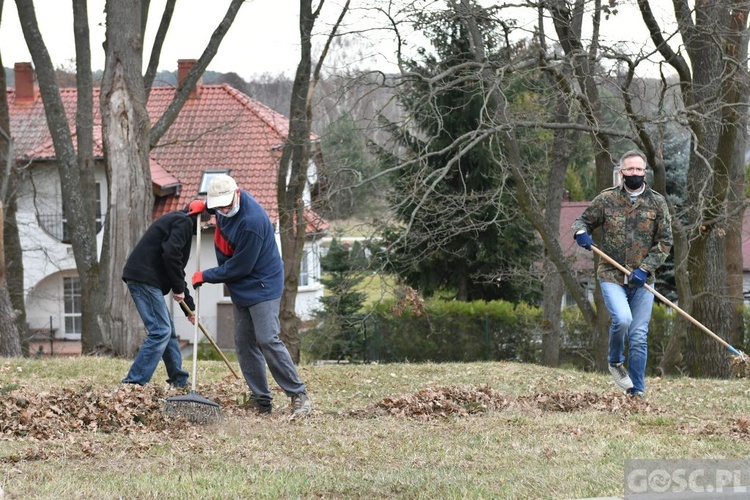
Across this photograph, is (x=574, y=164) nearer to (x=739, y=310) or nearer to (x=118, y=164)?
(x=739, y=310)

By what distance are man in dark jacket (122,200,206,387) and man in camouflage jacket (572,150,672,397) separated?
356 centimetres

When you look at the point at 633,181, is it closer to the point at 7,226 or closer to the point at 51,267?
the point at 7,226

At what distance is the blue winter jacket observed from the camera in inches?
318

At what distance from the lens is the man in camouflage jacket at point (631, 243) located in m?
8.67

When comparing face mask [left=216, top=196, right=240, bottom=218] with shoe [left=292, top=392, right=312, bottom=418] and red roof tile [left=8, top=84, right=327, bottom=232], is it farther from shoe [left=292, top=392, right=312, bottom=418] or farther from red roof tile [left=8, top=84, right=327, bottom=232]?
red roof tile [left=8, top=84, right=327, bottom=232]

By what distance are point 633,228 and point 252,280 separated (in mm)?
3375

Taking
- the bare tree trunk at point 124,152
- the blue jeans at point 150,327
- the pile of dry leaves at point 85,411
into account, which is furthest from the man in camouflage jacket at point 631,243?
the bare tree trunk at point 124,152

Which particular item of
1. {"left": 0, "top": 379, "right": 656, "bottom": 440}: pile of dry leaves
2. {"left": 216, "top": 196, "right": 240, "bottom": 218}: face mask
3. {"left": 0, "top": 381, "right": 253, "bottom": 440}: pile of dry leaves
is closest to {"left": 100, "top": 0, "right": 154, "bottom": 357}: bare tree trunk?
{"left": 0, "top": 379, "right": 656, "bottom": 440}: pile of dry leaves

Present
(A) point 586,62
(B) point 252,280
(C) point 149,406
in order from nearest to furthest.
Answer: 1. (C) point 149,406
2. (B) point 252,280
3. (A) point 586,62

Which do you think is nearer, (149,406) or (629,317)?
(149,406)

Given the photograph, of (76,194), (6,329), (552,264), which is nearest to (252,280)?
(6,329)

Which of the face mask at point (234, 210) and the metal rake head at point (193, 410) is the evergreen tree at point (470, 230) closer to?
the face mask at point (234, 210)

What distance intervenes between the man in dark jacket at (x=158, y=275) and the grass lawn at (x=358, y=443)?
728mm

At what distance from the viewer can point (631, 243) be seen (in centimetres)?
880
